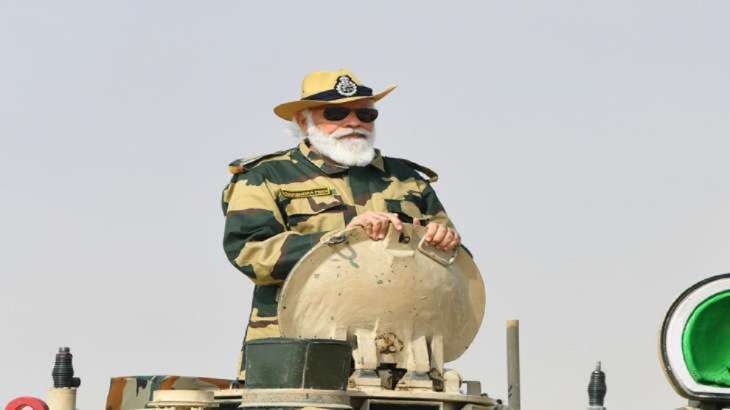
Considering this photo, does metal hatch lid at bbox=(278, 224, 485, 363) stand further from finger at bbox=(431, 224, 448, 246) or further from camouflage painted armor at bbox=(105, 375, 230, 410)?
camouflage painted armor at bbox=(105, 375, 230, 410)

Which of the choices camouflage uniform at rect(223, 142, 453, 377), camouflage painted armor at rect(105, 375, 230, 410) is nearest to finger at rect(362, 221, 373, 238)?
camouflage uniform at rect(223, 142, 453, 377)

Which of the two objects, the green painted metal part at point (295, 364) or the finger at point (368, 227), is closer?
the green painted metal part at point (295, 364)

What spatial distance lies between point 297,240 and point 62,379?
2.49 m

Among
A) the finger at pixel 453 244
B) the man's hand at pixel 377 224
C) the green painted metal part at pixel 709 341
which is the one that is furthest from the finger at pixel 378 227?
the green painted metal part at pixel 709 341

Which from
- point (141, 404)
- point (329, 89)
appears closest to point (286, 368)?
point (141, 404)

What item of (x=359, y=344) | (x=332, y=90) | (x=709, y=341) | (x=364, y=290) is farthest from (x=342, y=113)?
(x=709, y=341)

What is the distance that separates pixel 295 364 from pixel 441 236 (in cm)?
262

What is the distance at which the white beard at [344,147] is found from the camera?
682 inches

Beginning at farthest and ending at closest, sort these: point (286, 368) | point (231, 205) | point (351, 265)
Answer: point (231, 205), point (351, 265), point (286, 368)

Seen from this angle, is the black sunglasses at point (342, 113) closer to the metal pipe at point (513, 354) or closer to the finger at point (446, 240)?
the finger at point (446, 240)

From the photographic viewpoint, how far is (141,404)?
54.4 feet

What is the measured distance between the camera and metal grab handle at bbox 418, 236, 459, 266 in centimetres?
1605

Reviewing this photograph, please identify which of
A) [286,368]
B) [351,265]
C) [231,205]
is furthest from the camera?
[231,205]

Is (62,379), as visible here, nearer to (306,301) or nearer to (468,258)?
(306,301)
